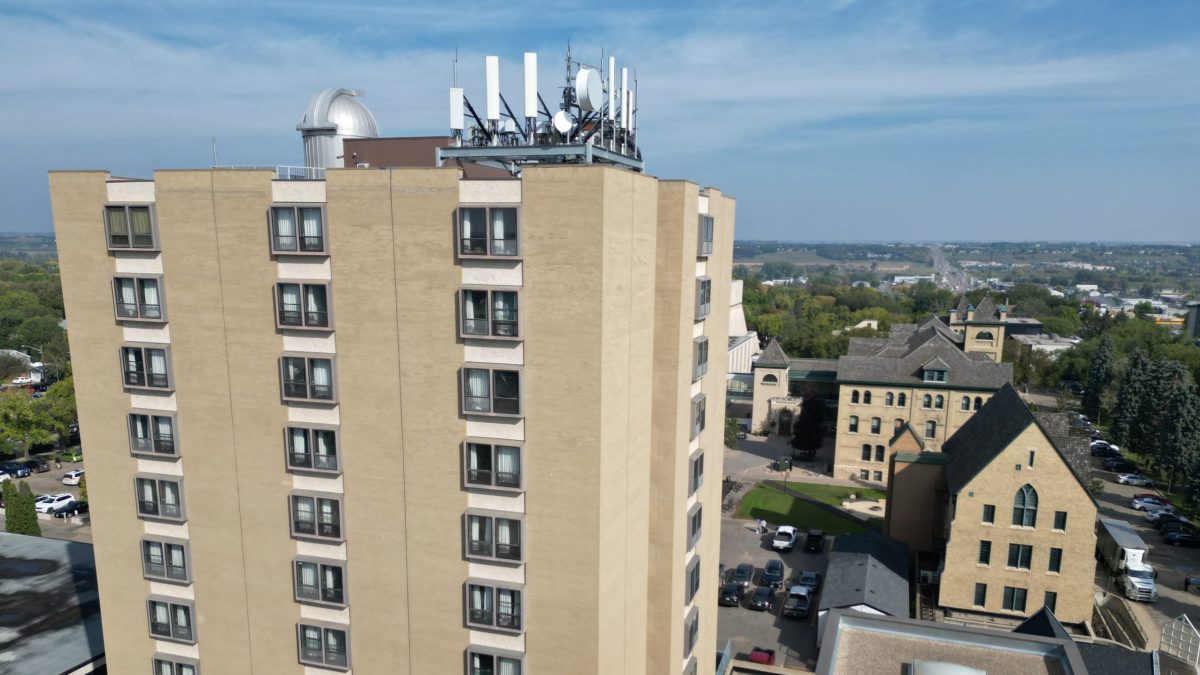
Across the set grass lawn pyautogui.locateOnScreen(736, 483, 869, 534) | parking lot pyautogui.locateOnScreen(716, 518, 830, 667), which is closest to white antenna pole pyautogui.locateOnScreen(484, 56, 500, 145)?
parking lot pyautogui.locateOnScreen(716, 518, 830, 667)

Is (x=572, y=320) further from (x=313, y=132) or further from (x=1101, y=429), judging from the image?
(x=1101, y=429)

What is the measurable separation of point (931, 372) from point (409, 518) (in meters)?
74.3

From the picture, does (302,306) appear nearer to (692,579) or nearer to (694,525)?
(694,525)

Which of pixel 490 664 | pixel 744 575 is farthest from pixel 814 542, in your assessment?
pixel 490 664

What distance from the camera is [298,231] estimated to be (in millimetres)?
22719

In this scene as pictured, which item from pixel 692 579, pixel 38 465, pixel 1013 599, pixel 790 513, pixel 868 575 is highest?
pixel 692 579

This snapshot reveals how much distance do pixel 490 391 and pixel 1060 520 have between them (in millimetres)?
46600

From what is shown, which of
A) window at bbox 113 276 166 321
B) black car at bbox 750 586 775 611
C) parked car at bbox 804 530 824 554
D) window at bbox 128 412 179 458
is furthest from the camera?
parked car at bbox 804 530 824 554

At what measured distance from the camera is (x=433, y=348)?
22.4m

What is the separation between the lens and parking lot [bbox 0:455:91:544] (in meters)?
64.8

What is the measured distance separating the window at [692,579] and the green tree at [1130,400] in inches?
3559

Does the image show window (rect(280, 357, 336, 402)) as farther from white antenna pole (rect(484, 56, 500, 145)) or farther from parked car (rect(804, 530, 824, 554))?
parked car (rect(804, 530, 824, 554))

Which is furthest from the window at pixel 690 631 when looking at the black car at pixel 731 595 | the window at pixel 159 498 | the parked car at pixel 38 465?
the parked car at pixel 38 465

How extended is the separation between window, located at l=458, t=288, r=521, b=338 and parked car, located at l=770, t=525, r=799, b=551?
51.0 meters
